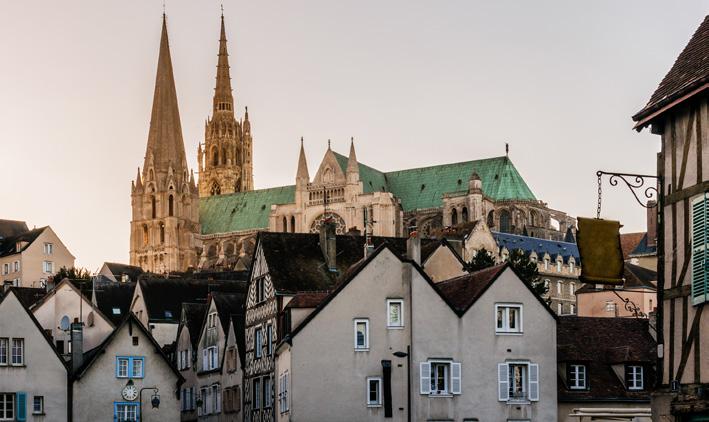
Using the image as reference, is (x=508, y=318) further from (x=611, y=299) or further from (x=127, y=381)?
(x=611, y=299)

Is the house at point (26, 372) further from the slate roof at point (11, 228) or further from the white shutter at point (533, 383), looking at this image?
the slate roof at point (11, 228)

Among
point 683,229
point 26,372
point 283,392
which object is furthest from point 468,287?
point 683,229

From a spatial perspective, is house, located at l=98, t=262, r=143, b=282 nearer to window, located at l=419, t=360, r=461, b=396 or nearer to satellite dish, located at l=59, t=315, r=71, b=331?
satellite dish, located at l=59, t=315, r=71, b=331

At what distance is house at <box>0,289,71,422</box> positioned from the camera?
56344mm

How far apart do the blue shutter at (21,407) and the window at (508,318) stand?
61.4 feet

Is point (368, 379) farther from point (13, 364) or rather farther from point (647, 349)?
point (13, 364)

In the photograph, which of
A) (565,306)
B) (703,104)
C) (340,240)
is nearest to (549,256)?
(565,306)

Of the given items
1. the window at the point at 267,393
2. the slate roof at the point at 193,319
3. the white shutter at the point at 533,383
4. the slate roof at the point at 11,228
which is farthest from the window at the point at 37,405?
the slate roof at the point at 11,228

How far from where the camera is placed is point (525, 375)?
49.4 meters

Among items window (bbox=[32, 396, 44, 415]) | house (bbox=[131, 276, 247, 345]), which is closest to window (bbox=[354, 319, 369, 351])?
window (bbox=[32, 396, 44, 415])

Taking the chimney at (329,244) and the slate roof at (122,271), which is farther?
the slate roof at (122,271)

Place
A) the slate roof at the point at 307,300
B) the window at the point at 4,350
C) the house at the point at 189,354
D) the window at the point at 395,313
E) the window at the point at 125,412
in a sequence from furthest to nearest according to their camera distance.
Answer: the house at the point at 189,354 → the window at the point at 125,412 → the window at the point at 4,350 → the slate roof at the point at 307,300 → the window at the point at 395,313

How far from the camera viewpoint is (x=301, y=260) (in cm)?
5669

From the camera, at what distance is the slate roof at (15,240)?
13775cm
